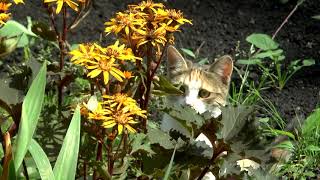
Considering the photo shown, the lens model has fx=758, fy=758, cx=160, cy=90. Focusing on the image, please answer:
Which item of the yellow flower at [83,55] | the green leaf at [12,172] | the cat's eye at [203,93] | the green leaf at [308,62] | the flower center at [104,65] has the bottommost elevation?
the green leaf at [308,62]

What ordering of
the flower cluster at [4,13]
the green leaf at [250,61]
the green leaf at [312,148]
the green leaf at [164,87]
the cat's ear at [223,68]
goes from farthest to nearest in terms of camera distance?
the green leaf at [250,61]
the cat's ear at [223,68]
the green leaf at [312,148]
the green leaf at [164,87]
the flower cluster at [4,13]

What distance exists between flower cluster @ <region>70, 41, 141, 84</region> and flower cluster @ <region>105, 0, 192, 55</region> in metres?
0.06

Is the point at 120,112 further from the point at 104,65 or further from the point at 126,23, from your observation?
the point at 126,23

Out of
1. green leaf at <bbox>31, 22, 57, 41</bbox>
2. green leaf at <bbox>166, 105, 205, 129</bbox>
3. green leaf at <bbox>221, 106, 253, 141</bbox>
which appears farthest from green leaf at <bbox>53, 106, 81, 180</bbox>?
green leaf at <bbox>31, 22, 57, 41</bbox>

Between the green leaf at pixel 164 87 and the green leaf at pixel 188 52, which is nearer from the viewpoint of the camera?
the green leaf at pixel 164 87

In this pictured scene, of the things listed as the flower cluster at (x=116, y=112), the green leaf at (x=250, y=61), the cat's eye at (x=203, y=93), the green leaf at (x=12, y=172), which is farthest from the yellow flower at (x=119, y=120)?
the green leaf at (x=250, y=61)

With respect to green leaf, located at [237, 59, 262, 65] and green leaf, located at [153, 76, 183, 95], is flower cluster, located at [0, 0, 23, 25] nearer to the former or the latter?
green leaf, located at [153, 76, 183, 95]

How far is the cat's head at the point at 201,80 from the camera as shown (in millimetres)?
2918

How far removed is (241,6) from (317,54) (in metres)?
0.58

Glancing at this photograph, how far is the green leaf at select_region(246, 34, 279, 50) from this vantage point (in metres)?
3.32

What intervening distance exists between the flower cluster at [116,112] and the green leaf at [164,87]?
0.19 metres

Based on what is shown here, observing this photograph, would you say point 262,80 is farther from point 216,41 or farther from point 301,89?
point 216,41

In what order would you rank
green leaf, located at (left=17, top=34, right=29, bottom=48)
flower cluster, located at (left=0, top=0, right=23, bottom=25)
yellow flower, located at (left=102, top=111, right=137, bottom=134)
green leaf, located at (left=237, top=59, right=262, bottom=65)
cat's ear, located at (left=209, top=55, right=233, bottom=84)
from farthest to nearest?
green leaf, located at (left=17, top=34, right=29, bottom=48), green leaf, located at (left=237, top=59, right=262, bottom=65), cat's ear, located at (left=209, top=55, right=233, bottom=84), flower cluster, located at (left=0, top=0, right=23, bottom=25), yellow flower, located at (left=102, top=111, right=137, bottom=134)

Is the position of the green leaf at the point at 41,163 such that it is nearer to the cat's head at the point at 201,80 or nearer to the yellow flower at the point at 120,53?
the yellow flower at the point at 120,53
